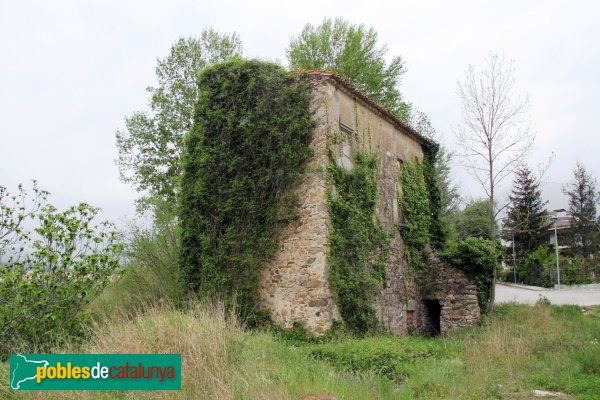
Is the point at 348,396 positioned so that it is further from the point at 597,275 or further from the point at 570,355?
the point at 597,275

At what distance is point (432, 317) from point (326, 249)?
707 cm

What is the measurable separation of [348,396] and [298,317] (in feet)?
16.7

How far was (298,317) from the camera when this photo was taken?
11430mm

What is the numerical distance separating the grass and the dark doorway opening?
5147mm

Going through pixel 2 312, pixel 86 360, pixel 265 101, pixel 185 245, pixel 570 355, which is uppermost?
pixel 265 101

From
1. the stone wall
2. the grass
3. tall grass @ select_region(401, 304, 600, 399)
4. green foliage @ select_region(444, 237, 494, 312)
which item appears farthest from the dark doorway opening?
the grass

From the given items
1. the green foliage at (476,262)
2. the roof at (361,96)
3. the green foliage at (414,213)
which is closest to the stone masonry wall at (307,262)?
the roof at (361,96)

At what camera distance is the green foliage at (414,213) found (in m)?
15.6

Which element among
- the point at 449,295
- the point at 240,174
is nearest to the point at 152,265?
the point at 240,174

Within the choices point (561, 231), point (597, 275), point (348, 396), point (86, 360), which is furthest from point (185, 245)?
point (561, 231)

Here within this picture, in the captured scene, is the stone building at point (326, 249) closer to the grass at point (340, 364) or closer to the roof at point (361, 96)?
the roof at point (361, 96)

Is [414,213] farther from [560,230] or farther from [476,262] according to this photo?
[560,230]

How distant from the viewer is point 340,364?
9.22 m

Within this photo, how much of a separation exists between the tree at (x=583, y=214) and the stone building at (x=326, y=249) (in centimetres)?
2730
